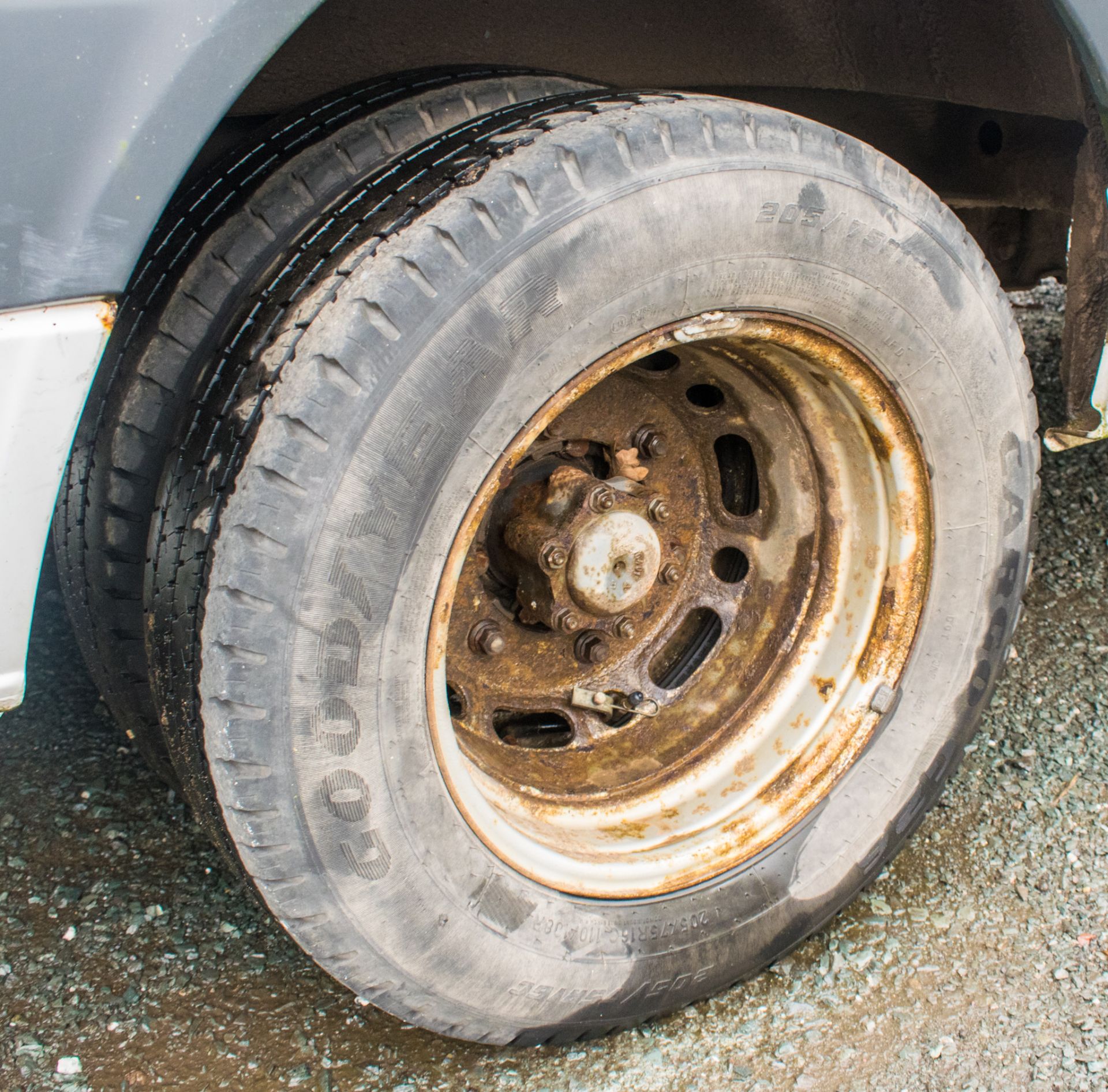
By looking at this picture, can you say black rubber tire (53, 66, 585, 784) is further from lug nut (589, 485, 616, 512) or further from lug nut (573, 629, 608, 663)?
lug nut (573, 629, 608, 663)

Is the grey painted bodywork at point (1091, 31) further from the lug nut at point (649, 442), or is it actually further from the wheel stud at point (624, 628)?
the wheel stud at point (624, 628)

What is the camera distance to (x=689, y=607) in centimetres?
207

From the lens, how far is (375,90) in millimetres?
1639

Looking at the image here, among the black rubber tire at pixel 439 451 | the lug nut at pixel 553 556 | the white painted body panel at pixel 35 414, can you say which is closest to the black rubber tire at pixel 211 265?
the black rubber tire at pixel 439 451

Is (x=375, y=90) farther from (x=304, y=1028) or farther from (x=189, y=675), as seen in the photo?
(x=304, y=1028)

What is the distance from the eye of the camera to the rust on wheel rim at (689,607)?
1.76 meters

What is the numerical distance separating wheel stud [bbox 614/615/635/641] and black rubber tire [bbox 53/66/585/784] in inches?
32.5

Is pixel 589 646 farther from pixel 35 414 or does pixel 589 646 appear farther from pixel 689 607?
pixel 35 414

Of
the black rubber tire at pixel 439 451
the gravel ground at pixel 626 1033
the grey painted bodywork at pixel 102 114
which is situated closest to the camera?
the grey painted bodywork at pixel 102 114

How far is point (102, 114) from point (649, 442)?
1141 mm

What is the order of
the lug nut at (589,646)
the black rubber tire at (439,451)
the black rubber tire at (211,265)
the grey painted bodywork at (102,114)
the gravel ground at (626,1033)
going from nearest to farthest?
the grey painted bodywork at (102,114), the black rubber tire at (439,451), the black rubber tire at (211,265), the gravel ground at (626,1033), the lug nut at (589,646)

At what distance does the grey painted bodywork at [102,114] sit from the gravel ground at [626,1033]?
1235mm

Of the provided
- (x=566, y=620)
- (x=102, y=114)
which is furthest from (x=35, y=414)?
(x=566, y=620)

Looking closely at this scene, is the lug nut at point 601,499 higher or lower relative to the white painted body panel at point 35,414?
lower
